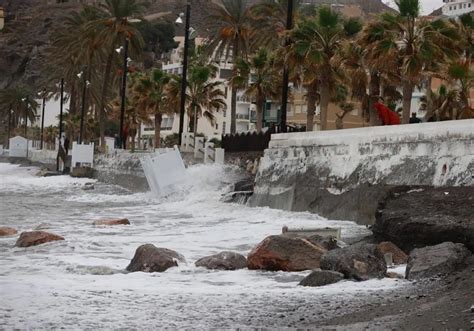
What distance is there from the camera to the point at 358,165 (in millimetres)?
20359

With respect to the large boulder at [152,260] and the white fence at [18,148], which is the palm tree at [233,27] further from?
the white fence at [18,148]

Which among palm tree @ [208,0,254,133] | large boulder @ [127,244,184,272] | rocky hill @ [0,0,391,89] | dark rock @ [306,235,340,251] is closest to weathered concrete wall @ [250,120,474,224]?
dark rock @ [306,235,340,251]

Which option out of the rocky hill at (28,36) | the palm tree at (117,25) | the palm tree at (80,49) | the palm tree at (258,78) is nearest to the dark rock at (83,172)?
the palm tree at (117,25)

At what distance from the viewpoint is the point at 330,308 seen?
9.26 metres

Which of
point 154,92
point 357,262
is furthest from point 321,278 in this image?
point 154,92

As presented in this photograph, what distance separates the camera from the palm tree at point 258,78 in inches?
1630

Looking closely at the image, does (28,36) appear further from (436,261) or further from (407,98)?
(436,261)

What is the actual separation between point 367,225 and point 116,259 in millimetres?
6603

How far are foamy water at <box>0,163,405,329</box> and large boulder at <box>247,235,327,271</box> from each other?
286 millimetres

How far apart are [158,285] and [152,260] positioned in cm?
137

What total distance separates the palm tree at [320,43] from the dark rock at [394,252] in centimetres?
1571

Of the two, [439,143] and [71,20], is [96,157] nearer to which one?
[71,20]

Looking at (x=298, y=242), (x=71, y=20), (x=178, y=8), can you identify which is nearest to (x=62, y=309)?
(x=298, y=242)

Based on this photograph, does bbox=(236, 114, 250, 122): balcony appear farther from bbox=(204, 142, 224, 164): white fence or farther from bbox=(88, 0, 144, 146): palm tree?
bbox=(204, 142, 224, 164): white fence
